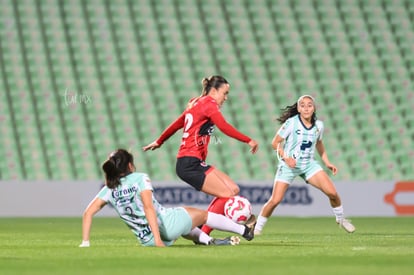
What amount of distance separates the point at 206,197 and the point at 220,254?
399 inches

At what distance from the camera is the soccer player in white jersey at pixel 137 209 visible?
937 cm

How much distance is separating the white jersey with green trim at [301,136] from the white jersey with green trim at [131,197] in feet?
10.0

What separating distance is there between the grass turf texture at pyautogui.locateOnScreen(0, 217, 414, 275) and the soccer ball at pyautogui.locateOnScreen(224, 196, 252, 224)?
0.26 m

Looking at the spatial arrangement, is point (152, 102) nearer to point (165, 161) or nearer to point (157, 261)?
point (165, 161)

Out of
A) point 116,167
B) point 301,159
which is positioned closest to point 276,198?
point 301,159

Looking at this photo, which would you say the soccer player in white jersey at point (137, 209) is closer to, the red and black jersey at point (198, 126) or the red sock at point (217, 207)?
the red sock at point (217, 207)

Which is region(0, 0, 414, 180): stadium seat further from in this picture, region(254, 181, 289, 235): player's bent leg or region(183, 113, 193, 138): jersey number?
region(183, 113, 193, 138): jersey number

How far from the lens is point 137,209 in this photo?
9523 mm

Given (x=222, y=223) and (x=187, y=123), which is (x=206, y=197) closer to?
(x=187, y=123)

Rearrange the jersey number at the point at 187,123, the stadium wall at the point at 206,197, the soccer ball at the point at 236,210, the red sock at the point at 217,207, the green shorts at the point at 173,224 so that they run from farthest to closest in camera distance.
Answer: the stadium wall at the point at 206,197, the jersey number at the point at 187,123, the red sock at the point at 217,207, the soccer ball at the point at 236,210, the green shorts at the point at 173,224

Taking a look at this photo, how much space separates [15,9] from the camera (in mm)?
23984

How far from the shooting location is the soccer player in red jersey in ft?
34.2

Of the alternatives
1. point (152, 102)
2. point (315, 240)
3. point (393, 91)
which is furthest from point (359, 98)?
point (315, 240)

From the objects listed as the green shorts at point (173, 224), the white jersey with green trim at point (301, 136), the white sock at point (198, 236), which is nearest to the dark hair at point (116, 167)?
the green shorts at point (173, 224)
